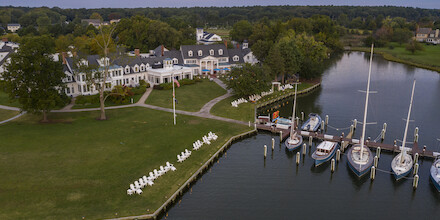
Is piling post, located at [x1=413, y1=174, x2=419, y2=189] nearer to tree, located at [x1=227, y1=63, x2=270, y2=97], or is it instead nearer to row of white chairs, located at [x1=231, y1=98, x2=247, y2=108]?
row of white chairs, located at [x1=231, y1=98, x2=247, y2=108]

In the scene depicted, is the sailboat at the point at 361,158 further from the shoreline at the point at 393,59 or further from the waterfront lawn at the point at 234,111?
the shoreline at the point at 393,59

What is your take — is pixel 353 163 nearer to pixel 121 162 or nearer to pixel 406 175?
pixel 406 175

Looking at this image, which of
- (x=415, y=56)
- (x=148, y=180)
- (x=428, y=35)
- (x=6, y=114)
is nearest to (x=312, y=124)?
(x=148, y=180)

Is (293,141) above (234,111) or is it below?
below

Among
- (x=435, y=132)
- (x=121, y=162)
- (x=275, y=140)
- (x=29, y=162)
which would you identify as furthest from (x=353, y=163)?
(x=29, y=162)

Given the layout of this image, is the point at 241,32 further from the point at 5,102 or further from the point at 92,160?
the point at 92,160

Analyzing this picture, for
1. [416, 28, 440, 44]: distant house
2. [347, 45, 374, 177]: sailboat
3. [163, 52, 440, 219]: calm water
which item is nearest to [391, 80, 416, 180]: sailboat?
[163, 52, 440, 219]: calm water
